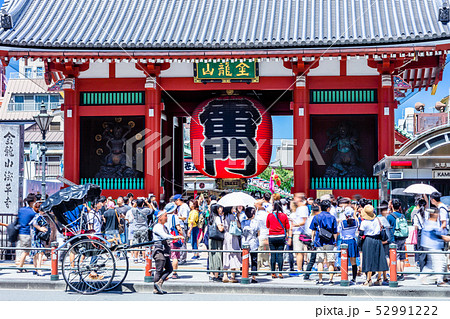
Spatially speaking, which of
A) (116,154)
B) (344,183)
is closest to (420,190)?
(344,183)

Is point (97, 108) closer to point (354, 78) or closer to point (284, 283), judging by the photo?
point (354, 78)

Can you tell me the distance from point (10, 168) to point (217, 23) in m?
9.67

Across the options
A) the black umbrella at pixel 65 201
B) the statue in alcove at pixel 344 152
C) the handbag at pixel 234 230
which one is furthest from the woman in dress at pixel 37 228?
the statue in alcove at pixel 344 152

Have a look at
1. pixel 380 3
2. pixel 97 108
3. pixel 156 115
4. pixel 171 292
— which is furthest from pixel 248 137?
pixel 171 292

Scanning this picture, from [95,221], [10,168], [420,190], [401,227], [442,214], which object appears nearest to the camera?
[442,214]

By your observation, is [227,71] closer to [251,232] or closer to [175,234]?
[175,234]

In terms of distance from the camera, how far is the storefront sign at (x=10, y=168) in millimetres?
16875

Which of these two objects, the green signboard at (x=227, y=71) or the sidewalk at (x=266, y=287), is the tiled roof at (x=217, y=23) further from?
the sidewalk at (x=266, y=287)

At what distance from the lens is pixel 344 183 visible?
22.5 meters

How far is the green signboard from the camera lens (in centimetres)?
2217

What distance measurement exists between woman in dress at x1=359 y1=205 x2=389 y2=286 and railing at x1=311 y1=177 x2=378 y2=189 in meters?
9.56

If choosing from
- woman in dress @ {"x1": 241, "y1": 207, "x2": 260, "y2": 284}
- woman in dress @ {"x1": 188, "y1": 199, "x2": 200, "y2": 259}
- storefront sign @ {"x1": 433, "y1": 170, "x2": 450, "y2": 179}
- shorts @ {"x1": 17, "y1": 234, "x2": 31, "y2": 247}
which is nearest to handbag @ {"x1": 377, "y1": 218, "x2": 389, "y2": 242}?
woman in dress @ {"x1": 241, "y1": 207, "x2": 260, "y2": 284}

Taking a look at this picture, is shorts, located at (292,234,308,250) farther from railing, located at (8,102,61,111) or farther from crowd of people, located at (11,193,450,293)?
railing, located at (8,102,61,111)

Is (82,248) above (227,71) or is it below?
below
